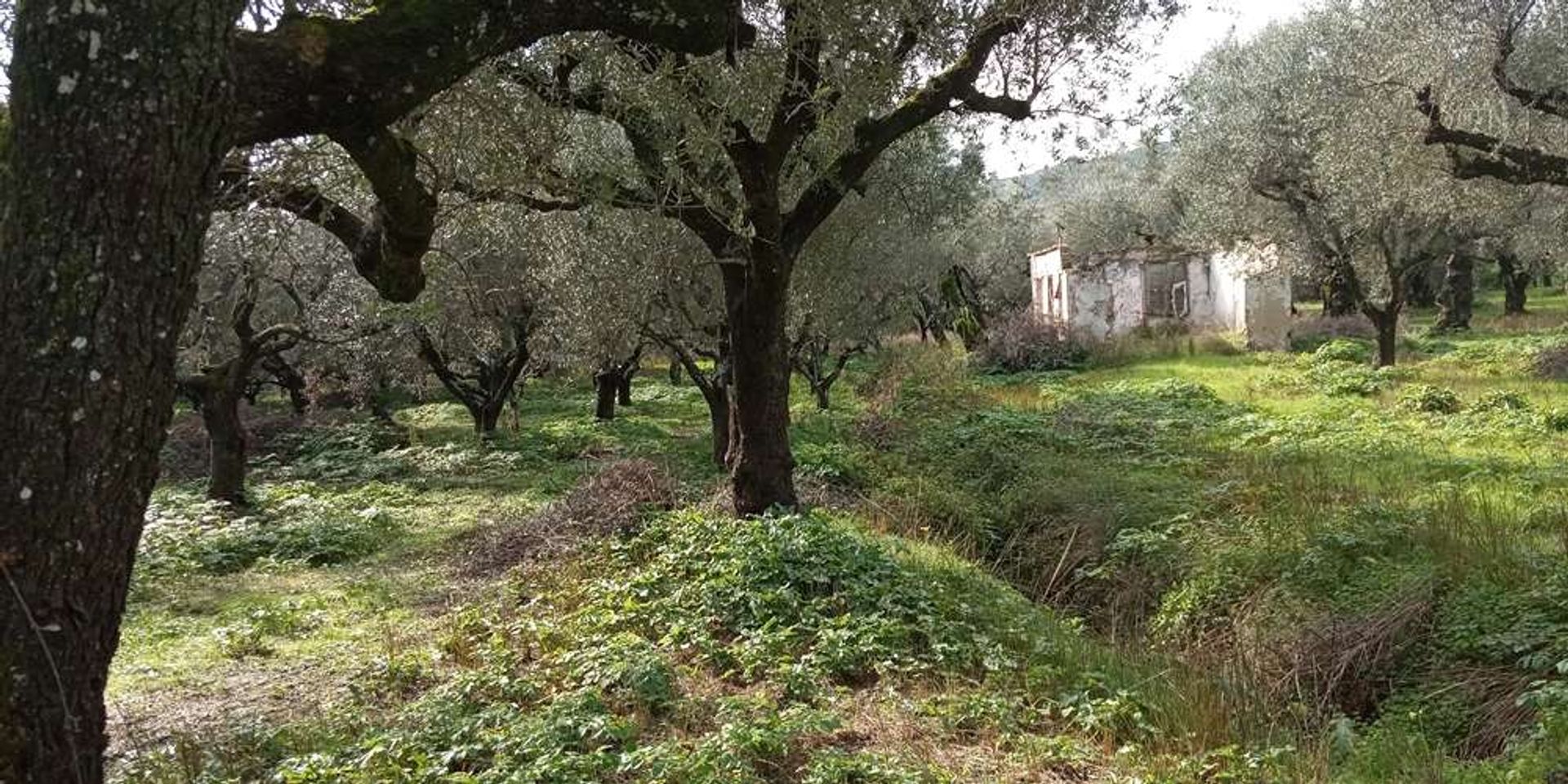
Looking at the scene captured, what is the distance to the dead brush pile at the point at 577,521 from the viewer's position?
9.87 m

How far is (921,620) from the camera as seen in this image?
6699 mm

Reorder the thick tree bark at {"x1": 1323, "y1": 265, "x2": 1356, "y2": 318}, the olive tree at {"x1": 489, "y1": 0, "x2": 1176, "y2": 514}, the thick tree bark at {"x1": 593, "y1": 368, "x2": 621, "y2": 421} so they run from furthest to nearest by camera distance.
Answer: the thick tree bark at {"x1": 1323, "y1": 265, "x2": 1356, "y2": 318}, the thick tree bark at {"x1": 593, "y1": 368, "x2": 621, "y2": 421}, the olive tree at {"x1": 489, "y1": 0, "x2": 1176, "y2": 514}

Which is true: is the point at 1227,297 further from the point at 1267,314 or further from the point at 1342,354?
the point at 1342,354

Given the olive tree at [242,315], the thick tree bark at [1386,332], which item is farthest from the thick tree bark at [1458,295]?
the olive tree at [242,315]

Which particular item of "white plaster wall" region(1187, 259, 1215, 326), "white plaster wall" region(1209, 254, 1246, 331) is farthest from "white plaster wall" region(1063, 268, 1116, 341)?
"white plaster wall" region(1209, 254, 1246, 331)

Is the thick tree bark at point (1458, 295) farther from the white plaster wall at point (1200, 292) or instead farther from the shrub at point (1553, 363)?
the shrub at point (1553, 363)

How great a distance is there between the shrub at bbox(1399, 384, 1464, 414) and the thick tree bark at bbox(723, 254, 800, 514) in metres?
10.6

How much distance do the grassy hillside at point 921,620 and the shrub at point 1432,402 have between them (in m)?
0.41

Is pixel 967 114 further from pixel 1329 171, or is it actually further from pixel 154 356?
pixel 1329 171

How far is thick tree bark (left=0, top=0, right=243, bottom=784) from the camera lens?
3.10 metres

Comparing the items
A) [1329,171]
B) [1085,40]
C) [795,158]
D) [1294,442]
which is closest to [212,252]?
[795,158]

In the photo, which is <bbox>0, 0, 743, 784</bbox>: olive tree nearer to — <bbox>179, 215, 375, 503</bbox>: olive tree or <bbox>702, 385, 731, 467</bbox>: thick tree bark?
<bbox>179, 215, 375, 503</bbox>: olive tree

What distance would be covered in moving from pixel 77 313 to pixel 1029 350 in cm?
2709

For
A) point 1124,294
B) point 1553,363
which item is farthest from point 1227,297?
point 1553,363
